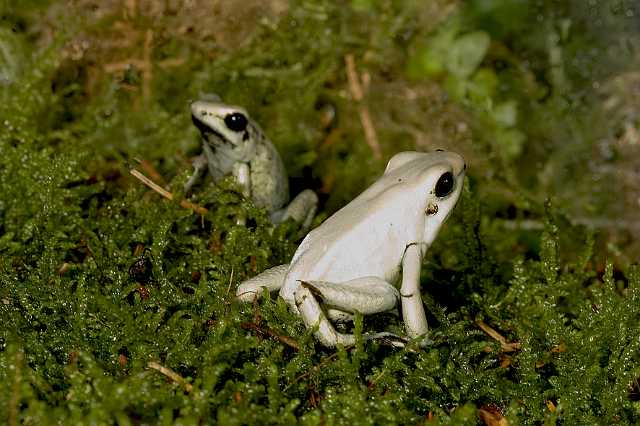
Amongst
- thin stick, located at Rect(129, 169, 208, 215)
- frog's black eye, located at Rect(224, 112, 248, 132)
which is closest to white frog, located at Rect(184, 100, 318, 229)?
frog's black eye, located at Rect(224, 112, 248, 132)

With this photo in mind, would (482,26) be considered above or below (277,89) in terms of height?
above

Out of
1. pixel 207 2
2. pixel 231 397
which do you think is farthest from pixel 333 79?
pixel 231 397

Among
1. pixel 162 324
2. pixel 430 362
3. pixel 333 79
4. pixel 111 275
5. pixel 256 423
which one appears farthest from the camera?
pixel 333 79

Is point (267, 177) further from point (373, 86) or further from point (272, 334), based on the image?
point (373, 86)

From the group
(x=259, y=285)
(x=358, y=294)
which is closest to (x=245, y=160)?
(x=259, y=285)

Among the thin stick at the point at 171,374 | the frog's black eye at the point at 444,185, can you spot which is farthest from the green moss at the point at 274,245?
the frog's black eye at the point at 444,185

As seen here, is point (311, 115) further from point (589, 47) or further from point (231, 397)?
point (231, 397)

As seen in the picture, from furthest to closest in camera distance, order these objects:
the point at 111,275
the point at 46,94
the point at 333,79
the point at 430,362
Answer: the point at 333,79
the point at 46,94
the point at 111,275
the point at 430,362
